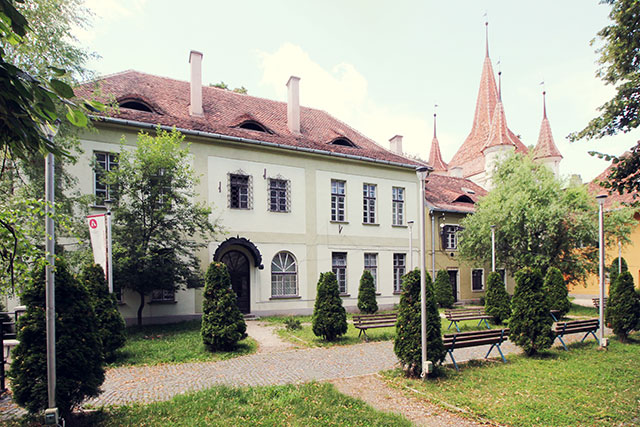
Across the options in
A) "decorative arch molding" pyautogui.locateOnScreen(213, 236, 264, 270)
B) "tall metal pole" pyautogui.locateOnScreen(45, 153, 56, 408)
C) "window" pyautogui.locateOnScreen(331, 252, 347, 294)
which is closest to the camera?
"tall metal pole" pyautogui.locateOnScreen(45, 153, 56, 408)

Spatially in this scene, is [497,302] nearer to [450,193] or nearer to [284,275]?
[284,275]

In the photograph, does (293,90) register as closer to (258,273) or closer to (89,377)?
(258,273)

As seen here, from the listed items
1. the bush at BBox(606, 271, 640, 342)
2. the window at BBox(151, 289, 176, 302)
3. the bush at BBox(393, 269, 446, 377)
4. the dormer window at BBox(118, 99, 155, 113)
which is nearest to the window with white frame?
the window at BBox(151, 289, 176, 302)

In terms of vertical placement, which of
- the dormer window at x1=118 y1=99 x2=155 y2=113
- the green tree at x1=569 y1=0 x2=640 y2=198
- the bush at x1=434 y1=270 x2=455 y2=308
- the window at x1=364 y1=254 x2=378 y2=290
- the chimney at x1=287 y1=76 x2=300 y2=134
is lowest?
the bush at x1=434 y1=270 x2=455 y2=308

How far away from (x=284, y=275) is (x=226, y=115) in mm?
→ 8234

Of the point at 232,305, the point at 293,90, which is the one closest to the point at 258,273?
the point at 232,305

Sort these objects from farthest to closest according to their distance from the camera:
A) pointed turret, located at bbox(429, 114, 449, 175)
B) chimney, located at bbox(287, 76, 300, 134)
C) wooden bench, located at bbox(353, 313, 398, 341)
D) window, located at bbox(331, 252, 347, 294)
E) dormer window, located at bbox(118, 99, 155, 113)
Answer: pointed turret, located at bbox(429, 114, 449, 175) < chimney, located at bbox(287, 76, 300, 134) < window, located at bbox(331, 252, 347, 294) < dormer window, located at bbox(118, 99, 155, 113) < wooden bench, located at bbox(353, 313, 398, 341)

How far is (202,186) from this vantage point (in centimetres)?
1727

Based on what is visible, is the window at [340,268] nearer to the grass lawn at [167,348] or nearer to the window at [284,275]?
the window at [284,275]

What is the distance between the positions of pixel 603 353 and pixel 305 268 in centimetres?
1204

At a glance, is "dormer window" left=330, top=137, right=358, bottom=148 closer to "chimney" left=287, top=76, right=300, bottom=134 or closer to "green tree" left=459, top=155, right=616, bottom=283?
"chimney" left=287, top=76, right=300, bottom=134

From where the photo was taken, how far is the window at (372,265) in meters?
21.6

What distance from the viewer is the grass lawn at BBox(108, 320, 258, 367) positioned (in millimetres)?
10164

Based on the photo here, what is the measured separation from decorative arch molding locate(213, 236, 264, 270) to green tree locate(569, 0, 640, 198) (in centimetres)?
1266
